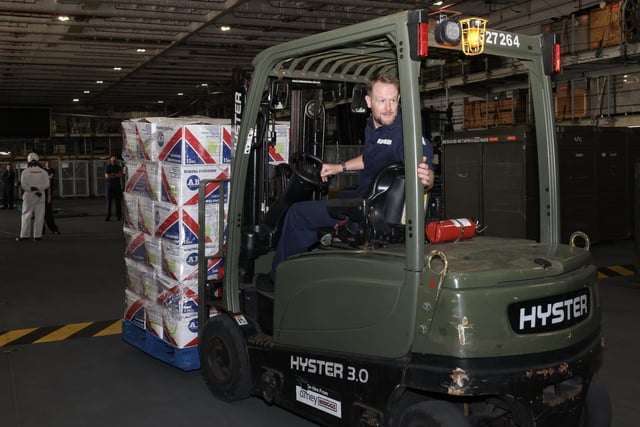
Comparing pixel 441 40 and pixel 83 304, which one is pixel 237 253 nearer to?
pixel 441 40

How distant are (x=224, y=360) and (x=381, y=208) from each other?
74.0 inches

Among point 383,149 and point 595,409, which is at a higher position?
point 383,149

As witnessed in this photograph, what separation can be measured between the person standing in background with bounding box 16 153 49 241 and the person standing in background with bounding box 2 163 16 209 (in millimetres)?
11096

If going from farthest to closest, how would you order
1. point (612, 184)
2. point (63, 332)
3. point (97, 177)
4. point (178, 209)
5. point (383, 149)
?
1. point (97, 177)
2. point (612, 184)
3. point (63, 332)
4. point (178, 209)
5. point (383, 149)

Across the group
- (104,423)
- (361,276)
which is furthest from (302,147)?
(104,423)

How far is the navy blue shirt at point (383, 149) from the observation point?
401cm

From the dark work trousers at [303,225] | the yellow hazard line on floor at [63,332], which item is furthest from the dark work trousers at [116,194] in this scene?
the dark work trousers at [303,225]

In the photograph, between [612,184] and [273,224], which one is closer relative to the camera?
[273,224]

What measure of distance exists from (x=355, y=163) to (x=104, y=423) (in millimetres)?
2390

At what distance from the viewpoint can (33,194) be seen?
583 inches

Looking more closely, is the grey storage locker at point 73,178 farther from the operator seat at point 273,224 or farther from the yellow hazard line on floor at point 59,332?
the operator seat at point 273,224

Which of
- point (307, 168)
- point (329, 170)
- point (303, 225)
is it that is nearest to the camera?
point (303, 225)

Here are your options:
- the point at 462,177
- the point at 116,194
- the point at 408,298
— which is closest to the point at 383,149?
the point at 408,298

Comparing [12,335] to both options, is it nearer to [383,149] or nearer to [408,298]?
[383,149]
